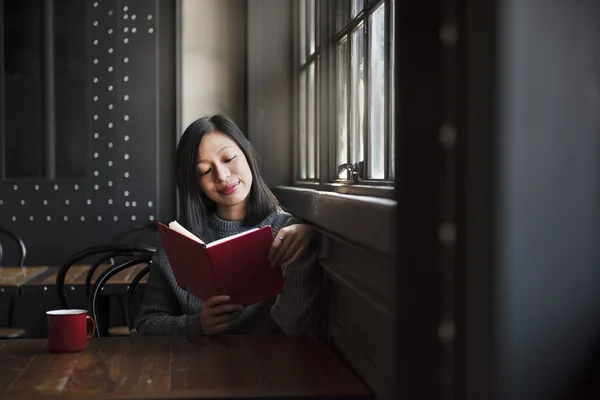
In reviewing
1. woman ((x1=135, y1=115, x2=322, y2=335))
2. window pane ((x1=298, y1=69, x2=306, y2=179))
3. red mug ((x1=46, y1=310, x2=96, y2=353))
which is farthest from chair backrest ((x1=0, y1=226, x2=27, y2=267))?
red mug ((x1=46, y1=310, x2=96, y2=353))

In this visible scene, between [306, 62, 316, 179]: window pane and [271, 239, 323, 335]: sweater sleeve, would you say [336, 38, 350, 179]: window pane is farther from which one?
[306, 62, 316, 179]: window pane

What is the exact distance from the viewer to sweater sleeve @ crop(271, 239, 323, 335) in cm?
212

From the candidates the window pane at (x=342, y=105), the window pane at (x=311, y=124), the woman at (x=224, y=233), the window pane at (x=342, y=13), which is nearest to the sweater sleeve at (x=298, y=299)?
the woman at (x=224, y=233)

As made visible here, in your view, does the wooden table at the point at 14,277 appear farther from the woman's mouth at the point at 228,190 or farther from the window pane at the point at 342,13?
the window pane at the point at 342,13

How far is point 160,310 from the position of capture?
2.29 meters

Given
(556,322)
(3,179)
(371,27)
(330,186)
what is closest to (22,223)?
(3,179)

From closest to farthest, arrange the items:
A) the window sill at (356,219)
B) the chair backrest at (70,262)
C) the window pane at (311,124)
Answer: the window sill at (356,219), the chair backrest at (70,262), the window pane at (311,124)

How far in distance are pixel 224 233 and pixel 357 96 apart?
0.51 m

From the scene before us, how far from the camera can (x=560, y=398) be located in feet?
3.66

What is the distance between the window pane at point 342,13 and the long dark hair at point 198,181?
0.50 metres

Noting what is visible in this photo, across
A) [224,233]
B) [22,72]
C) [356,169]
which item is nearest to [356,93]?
[356,169]

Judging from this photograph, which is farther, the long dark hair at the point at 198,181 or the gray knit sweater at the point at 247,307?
the long dark hair at the point at 198,181

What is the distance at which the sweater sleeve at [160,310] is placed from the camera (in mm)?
2195

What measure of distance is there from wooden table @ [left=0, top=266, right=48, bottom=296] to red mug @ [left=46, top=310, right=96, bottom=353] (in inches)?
56.0
